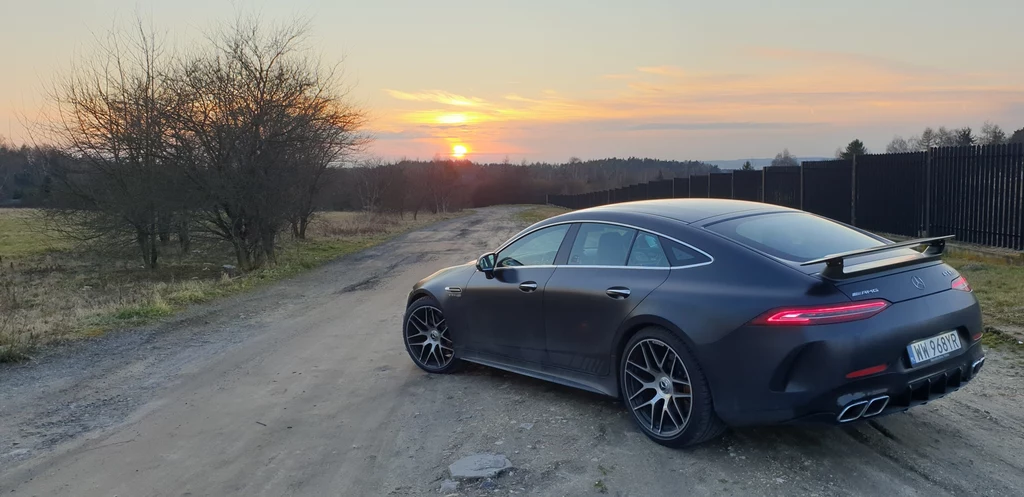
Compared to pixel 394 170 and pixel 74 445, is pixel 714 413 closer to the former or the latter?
pixel 74 445

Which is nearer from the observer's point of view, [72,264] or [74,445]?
[74,445]

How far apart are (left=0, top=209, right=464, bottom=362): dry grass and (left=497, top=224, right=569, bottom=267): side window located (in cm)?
583

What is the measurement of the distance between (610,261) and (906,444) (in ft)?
6.96

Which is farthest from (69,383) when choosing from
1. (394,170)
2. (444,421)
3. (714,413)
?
(394,170)

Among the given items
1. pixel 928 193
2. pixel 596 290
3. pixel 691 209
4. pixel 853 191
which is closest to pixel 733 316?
pixel 596 290

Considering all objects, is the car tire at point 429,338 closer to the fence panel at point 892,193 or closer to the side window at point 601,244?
the side window at point 601,244

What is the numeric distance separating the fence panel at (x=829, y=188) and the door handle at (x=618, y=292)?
13262 mm

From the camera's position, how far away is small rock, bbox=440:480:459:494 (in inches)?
154

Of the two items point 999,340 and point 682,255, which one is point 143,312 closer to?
point 682,255

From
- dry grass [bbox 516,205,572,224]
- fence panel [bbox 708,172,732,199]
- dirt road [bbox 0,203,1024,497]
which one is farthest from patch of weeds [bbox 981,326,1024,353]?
dry grass [bbox 516,205,572,224]

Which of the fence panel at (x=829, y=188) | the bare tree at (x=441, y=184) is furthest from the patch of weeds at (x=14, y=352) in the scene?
the bare tree at (x=441, y=184)

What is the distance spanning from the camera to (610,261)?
16.1 feet

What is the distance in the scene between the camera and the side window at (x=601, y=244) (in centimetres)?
488

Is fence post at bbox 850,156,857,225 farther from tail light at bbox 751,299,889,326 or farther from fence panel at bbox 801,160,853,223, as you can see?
tail light at bbox 751,299,889,326
